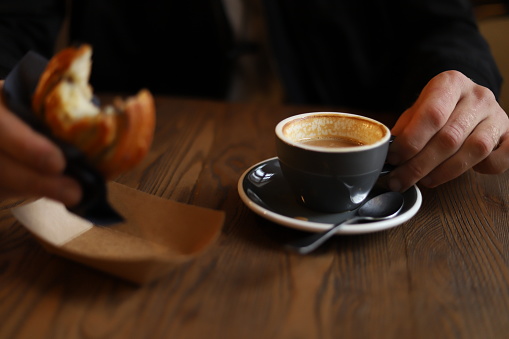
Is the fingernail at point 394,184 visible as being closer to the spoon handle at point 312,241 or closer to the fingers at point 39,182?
the spoon handle at point 312,241

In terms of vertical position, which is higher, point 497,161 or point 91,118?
point 91,118

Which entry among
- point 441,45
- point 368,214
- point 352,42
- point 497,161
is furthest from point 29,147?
point 352,42

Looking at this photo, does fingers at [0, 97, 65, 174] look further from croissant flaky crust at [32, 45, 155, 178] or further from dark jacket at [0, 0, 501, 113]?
dark jacket at [0, 0, 501, 113]

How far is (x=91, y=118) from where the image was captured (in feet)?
1.54

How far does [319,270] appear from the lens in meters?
0.54

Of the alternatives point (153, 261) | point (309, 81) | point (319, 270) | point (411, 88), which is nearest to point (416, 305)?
point (319, 270)

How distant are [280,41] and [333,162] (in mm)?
818

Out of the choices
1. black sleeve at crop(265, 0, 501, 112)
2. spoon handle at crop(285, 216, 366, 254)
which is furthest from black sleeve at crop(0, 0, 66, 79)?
spoon handle at crop(285, 216, 366, 254)

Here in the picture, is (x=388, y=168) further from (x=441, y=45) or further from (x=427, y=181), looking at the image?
(x=441, y=45)

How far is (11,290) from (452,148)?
0.62 metres

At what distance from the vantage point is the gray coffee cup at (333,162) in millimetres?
586

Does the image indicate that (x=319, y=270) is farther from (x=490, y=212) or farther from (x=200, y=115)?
(x=200, y=115)

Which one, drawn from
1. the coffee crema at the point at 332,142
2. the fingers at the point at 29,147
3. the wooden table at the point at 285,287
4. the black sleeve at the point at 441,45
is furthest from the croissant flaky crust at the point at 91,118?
the black sleeve at the point at 441,45

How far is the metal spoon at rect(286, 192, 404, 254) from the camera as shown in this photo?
55 centimetres
